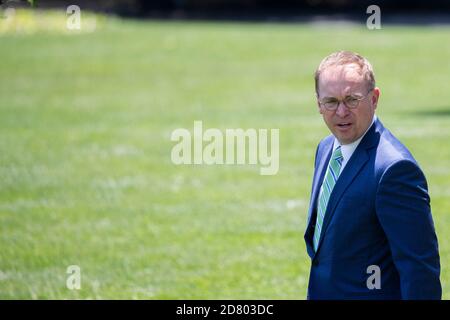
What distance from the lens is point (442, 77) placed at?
74.2 ft

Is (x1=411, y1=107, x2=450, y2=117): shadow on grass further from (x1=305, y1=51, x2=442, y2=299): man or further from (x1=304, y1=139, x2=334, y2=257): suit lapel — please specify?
(x1=305, y1=51, x2=442, y2=299): man

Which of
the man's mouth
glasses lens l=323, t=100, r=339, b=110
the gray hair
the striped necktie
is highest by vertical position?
the gray hair

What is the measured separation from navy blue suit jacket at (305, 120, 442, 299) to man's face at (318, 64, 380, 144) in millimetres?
69

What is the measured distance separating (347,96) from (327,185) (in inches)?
16.8

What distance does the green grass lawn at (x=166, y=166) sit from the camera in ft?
29.4

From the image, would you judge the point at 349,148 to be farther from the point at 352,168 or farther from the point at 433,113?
the point at 433,113

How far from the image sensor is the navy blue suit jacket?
4.11m

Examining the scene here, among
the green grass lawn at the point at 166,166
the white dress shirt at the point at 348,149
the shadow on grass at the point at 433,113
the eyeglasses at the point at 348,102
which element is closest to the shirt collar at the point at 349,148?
the white dress shirt at the point at 348,149

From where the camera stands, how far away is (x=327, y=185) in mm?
4484

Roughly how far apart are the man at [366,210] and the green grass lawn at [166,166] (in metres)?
3.80

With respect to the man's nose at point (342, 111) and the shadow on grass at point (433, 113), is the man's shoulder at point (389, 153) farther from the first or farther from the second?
the shadow on grass at point (433, 113)

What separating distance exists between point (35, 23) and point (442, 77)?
16.9 metres

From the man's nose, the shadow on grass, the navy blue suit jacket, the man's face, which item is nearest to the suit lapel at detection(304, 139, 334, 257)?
the navy blue suit jacket
